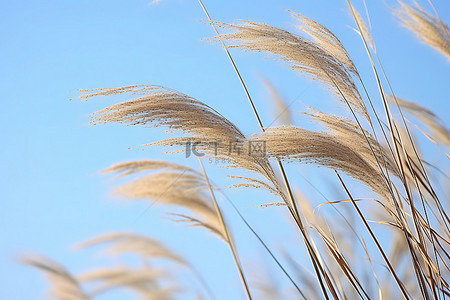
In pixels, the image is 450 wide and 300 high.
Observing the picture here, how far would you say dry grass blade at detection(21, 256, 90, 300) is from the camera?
2859 mm

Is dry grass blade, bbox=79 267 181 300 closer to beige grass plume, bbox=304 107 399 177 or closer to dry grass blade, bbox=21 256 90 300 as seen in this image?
dry grass blade, bbox=21 256 90 300

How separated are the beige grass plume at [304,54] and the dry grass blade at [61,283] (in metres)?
1.93

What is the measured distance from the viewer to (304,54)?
1562mm

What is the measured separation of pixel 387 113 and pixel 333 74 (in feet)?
0.91

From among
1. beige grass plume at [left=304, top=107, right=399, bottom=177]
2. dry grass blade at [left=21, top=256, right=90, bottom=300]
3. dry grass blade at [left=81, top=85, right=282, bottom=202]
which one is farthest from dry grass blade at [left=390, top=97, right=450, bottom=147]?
dry grass blade at [left=21, top=256, right=90, bottom=300]

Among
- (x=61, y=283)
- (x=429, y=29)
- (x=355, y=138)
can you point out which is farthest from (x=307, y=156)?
(x=61, y=283)

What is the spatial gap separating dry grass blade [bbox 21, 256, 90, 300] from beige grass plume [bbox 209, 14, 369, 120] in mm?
1934

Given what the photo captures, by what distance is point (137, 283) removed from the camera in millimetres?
2824

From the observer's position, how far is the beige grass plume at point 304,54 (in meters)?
1.53

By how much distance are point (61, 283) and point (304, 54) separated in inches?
84.1

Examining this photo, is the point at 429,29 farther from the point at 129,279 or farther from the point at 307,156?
the point at 129,279

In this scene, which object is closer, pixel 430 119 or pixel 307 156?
pixel 307 156

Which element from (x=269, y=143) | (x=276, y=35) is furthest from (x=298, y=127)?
(x=276, y=35)

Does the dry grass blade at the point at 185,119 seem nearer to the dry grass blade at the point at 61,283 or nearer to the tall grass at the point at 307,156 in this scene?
the tall grass at the point at 307,156
